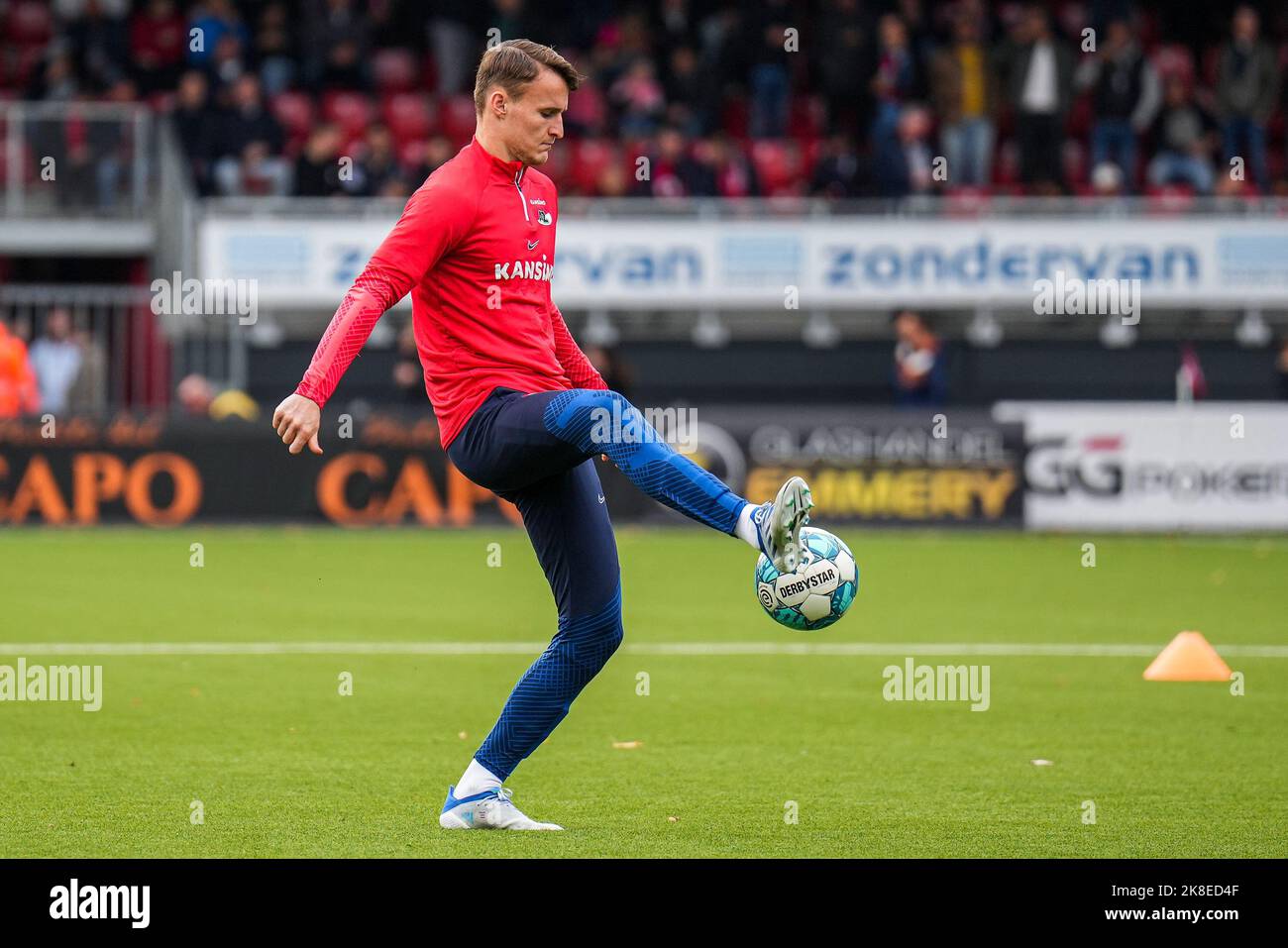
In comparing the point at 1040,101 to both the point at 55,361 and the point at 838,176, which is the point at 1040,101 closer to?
the point at 838,176

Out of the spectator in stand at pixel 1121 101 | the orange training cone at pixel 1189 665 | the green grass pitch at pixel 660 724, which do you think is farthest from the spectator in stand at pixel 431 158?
the orange training cone at pixel 1189 665

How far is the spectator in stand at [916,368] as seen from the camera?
2223 centimetres

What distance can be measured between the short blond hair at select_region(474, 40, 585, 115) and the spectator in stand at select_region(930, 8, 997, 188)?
62.2 ft

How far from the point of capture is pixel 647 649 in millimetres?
12078

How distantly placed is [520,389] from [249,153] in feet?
61.5

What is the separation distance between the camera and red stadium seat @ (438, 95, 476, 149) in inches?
1045

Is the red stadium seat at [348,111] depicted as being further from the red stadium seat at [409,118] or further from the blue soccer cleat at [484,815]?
the blue soccer cleat at [484,815]

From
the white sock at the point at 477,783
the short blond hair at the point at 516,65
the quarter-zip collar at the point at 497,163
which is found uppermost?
the short blond hair at the point at 516,65

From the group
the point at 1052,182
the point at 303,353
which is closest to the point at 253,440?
the point at 303,353

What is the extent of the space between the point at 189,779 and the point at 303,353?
17.0 meters

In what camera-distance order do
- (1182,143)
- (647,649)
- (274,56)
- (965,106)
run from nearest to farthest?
(647,649) → (965,106) → (1182,143) → (274,56)

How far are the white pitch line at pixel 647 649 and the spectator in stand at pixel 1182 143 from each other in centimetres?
1395

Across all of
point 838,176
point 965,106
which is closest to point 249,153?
point 838,176

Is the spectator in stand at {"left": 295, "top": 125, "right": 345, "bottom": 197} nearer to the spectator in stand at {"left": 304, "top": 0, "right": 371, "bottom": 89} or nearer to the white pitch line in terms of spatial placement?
the spectator in stand at {"left": 304, "top": 0, "right": 371, "bottom": 89}
